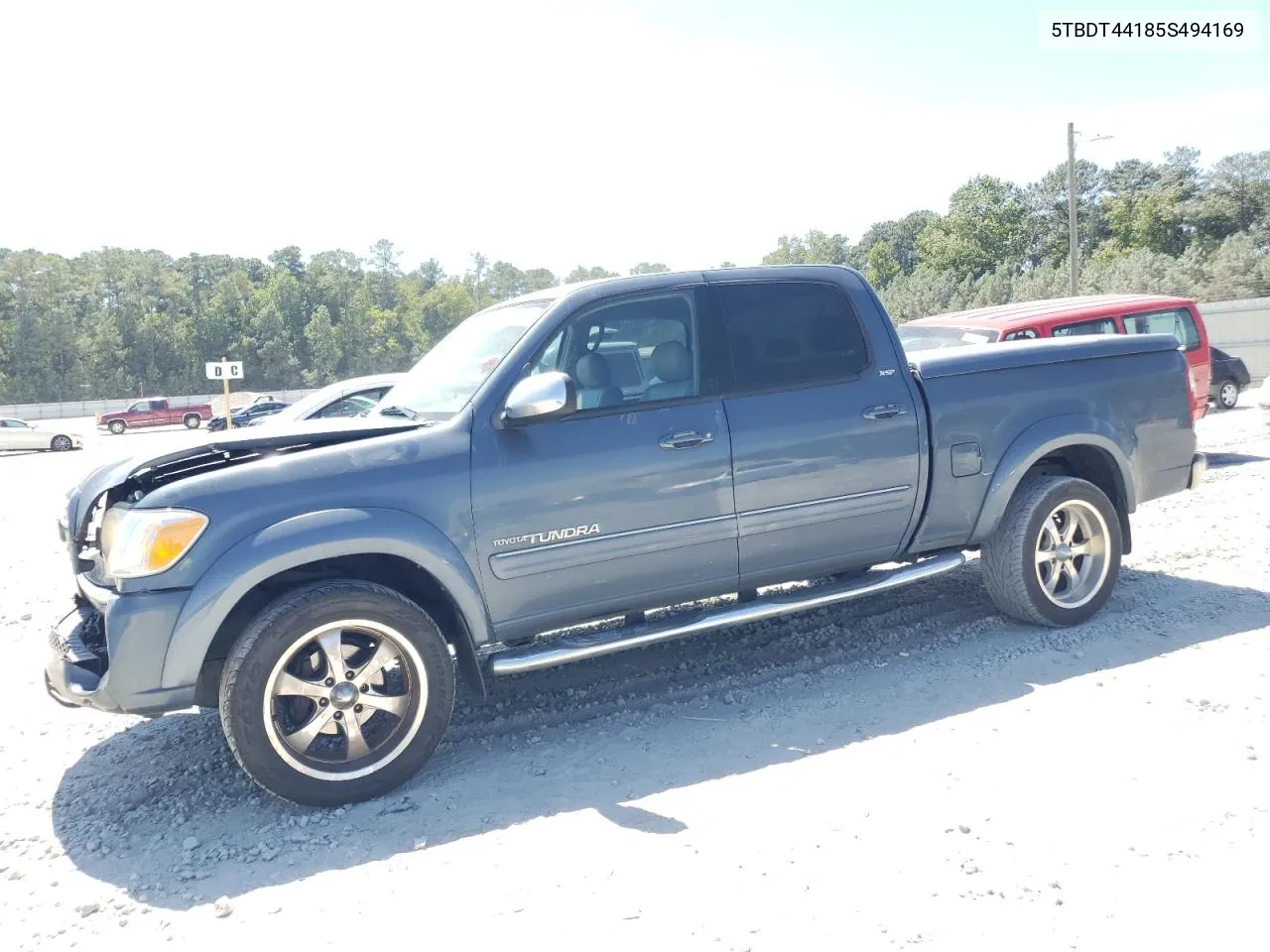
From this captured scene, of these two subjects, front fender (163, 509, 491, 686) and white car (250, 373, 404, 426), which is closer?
front fender (163, 509, 491, 686)

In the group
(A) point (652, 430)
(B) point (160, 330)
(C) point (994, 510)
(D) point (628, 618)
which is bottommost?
(D) point (628, 618)

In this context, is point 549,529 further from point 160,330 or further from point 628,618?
point 160,330

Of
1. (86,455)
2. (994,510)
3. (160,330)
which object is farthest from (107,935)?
(160,330)

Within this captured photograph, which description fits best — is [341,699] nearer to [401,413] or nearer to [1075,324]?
[401,413]

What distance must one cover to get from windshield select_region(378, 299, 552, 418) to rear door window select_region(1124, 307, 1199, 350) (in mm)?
9105

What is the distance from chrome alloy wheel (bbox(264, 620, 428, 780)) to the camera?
3.74 m

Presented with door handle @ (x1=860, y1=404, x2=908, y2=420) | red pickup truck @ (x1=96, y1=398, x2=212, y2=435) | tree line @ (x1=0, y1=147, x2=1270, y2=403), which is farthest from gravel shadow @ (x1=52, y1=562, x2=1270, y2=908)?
tree line @ (x1=0, y1=147, x2=1270, y2=403)

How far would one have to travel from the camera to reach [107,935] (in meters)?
3.01

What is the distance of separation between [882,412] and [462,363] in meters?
2.10

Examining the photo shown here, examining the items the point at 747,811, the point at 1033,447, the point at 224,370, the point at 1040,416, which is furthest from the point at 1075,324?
the point at 224,370

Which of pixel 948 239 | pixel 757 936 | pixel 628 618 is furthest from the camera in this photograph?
pixel 948 239

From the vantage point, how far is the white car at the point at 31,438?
31.9 m

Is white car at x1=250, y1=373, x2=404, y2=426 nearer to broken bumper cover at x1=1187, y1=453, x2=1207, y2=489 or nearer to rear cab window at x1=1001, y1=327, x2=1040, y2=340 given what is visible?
rear cab window at x1=1001, y1=327, x2=1040, y2=340

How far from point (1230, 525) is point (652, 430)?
558cm
